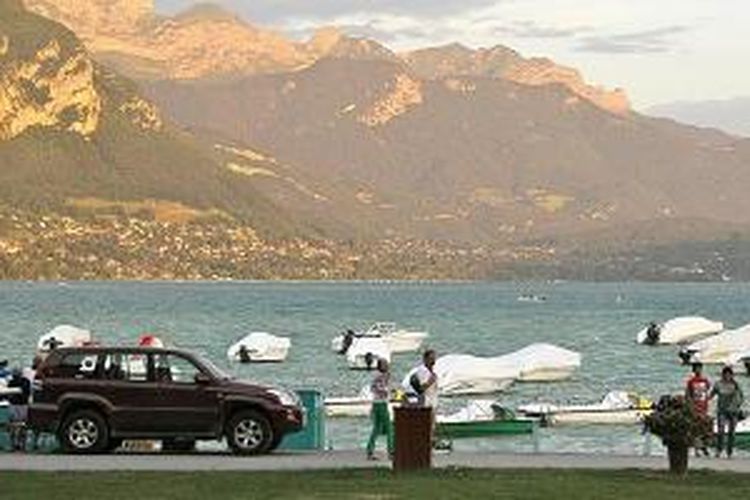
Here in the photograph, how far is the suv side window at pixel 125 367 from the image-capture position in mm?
35594

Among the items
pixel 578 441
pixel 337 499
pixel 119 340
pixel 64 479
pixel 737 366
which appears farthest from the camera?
pixel 119 340

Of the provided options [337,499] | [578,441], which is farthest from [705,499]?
[578,441]

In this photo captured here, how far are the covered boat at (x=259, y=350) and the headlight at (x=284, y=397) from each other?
84792 mm

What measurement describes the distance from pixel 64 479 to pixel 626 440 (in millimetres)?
33932

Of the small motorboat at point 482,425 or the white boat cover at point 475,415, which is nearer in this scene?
the small motorboat at point 482,425

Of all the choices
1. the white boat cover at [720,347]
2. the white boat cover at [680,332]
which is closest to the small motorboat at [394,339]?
the white boat cover at [680,332]

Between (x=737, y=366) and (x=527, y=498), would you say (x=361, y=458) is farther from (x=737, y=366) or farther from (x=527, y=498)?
(x=737, y=366)

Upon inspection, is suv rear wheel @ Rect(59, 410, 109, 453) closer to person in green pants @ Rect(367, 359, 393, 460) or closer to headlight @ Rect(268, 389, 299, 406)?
headlight @ Rect(268, 389, 299, 406)

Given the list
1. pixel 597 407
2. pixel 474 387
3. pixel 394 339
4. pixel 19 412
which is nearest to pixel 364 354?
pixel 394 339

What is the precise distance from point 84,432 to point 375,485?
28.3 feet

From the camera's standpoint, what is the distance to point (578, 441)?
197 feet

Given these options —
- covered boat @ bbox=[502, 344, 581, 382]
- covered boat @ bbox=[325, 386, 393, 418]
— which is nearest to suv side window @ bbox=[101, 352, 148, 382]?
covered boat @ bbox=[325, 386, 393, 418]

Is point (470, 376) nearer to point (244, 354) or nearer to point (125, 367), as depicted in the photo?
point (244, 354)

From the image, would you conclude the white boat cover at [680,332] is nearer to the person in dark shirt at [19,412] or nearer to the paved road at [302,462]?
the paved road at [302,462]
